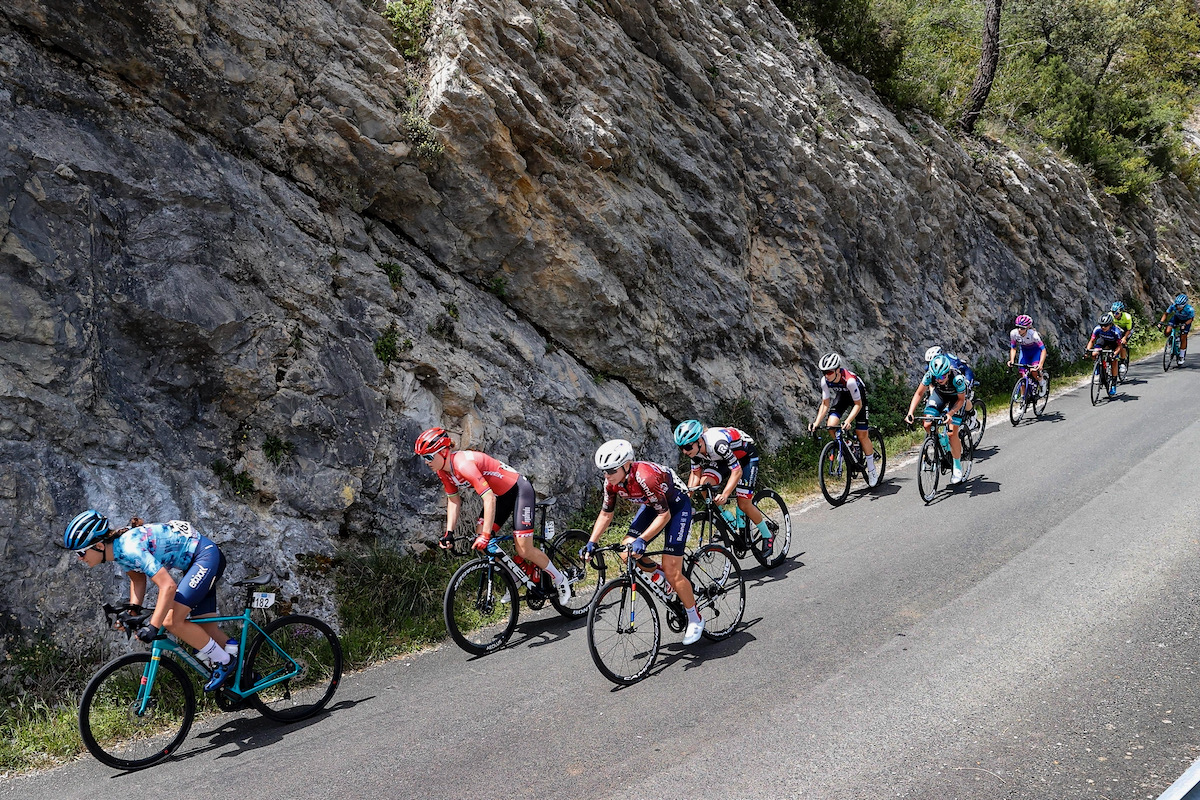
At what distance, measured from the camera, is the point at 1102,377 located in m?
16.5

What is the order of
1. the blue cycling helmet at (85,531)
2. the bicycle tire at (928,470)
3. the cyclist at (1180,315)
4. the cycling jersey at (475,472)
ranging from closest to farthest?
the blue cycling helmet at (85,531), the cycling jersey at (475,472), the bicycle tire at (928,470), the cyclist at (1180,315)

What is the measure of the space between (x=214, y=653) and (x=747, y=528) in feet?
18.0

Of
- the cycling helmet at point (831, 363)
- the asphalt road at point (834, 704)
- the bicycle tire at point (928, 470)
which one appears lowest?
the asphalt road at point (834, 704)

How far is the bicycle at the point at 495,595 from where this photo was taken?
7137 mm

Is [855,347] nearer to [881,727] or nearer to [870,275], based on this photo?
[870,275]

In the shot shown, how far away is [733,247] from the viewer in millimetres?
14102

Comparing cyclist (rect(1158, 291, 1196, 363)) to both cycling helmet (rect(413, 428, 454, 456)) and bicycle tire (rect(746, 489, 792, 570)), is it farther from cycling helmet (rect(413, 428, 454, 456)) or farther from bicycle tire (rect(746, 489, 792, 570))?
cycling helmet (rect(413, 428, 454, 456))

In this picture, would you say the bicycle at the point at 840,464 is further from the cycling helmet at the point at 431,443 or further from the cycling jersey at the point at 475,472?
the cycling helmet at the point at 431,443

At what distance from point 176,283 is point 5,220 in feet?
4.73

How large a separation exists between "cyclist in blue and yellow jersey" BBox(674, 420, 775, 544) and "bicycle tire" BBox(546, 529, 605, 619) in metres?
1.45

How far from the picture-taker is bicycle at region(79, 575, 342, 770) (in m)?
5.59

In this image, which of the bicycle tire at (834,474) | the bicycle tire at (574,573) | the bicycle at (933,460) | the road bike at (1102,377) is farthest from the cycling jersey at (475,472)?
the road bike at (1102,377)

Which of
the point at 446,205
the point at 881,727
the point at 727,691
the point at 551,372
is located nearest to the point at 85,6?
the point at 446,205

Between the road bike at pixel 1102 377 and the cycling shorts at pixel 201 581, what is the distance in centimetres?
1738
